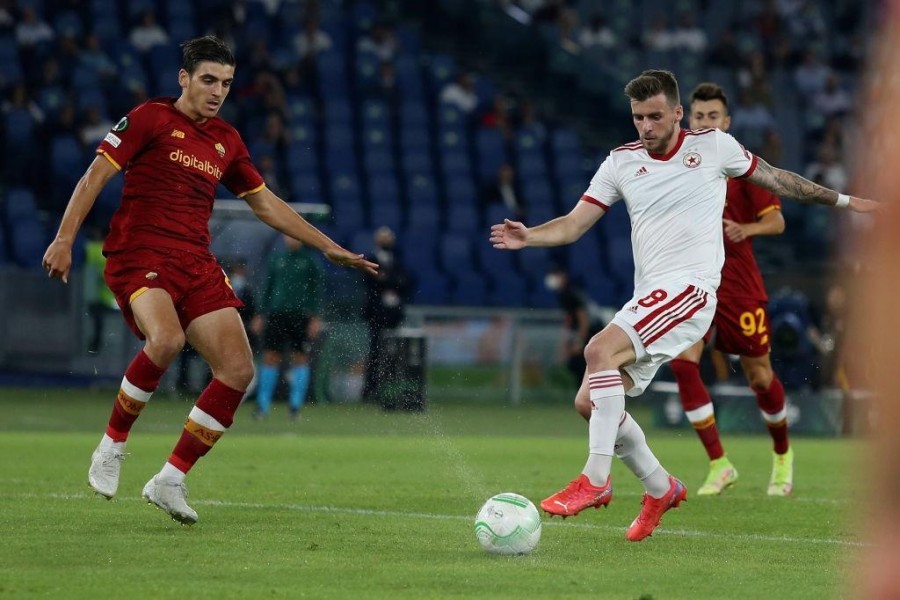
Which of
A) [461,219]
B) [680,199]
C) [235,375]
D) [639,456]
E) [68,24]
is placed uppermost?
[68,24]

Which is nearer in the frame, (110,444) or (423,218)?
(110,444)

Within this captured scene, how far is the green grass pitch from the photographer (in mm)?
5328

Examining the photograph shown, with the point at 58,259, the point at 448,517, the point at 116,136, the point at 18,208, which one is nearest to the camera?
the point at 58,259

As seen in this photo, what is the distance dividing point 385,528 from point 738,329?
3.29m

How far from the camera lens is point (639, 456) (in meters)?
6.88

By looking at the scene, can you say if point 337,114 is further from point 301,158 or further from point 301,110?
point 301,158

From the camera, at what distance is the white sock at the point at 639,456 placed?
682cm

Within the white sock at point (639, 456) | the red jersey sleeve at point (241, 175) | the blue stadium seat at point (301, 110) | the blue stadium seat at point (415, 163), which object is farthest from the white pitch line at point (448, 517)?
the blue stadium seat at point (415, 163)

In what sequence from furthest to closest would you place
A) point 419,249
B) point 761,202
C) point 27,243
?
point 419,249
point 27,243
point 761,202

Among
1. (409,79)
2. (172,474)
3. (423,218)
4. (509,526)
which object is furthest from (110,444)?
(409,79)

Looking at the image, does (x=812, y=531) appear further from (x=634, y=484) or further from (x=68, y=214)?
(x=68, y=214)

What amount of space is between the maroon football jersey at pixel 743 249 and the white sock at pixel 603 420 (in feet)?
10.1

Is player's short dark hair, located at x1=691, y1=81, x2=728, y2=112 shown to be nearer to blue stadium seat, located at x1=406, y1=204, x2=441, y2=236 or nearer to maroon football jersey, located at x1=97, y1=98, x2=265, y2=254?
maroon football jersey, located at x1=97, y1=98, x2=265, y2=254

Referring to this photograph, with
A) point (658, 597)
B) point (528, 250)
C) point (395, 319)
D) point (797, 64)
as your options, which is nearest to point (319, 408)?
point (395, 319)
